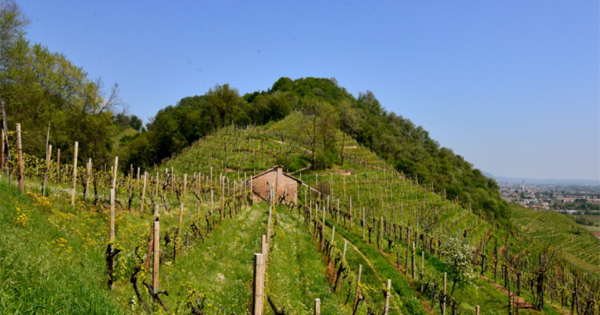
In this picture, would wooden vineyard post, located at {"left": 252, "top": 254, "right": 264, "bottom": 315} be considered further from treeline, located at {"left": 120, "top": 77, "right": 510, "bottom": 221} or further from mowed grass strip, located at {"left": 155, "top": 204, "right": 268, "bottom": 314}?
treeline, located at {"left": 120, "top": 77, "right": 510, "bottom": 221}

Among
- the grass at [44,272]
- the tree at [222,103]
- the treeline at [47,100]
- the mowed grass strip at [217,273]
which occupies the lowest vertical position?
the mowed grass strip at [217,273]

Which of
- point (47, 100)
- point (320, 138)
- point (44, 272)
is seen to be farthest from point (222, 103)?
point (44, 272)

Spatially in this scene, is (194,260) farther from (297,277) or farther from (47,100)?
(47,100)

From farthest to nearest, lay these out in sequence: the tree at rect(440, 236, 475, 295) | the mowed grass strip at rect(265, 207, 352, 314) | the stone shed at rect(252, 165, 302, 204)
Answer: the stone shed at rect(252, 165, 302, 204)
the tree at rect(440, 236, 475, 295)
the mowed grass strip at rect(265, 207, 352, 314)

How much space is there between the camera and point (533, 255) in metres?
47.9

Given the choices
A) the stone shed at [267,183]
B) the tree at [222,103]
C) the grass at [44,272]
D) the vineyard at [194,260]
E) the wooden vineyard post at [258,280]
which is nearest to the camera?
the wooden vineyard post at [258,280]

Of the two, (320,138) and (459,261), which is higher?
(320,138)

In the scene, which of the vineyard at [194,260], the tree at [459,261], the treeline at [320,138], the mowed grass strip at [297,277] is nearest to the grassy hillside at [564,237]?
the treeline at [320,138]

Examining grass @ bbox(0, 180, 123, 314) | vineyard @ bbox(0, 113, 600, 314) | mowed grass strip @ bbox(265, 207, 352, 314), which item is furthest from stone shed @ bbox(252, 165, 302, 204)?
grass @ bbox(0, 180, 123, 314)

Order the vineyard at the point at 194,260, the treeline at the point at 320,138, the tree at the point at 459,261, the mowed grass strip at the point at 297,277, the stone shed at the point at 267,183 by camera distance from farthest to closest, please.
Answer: the treeline at the point at 320,138, the stone shed at the point at 267,183, the tree at the point at 459,261, the mowed grass strip at the point at 297,277, the vineyard at the point at 194,260

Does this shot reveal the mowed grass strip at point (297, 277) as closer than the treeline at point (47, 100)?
Yes

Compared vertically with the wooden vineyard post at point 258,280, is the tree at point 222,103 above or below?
above

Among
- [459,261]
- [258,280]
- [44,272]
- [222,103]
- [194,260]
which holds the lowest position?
[459,261]

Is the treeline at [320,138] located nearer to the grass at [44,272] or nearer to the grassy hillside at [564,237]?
the grassy hillside at [564,237]
